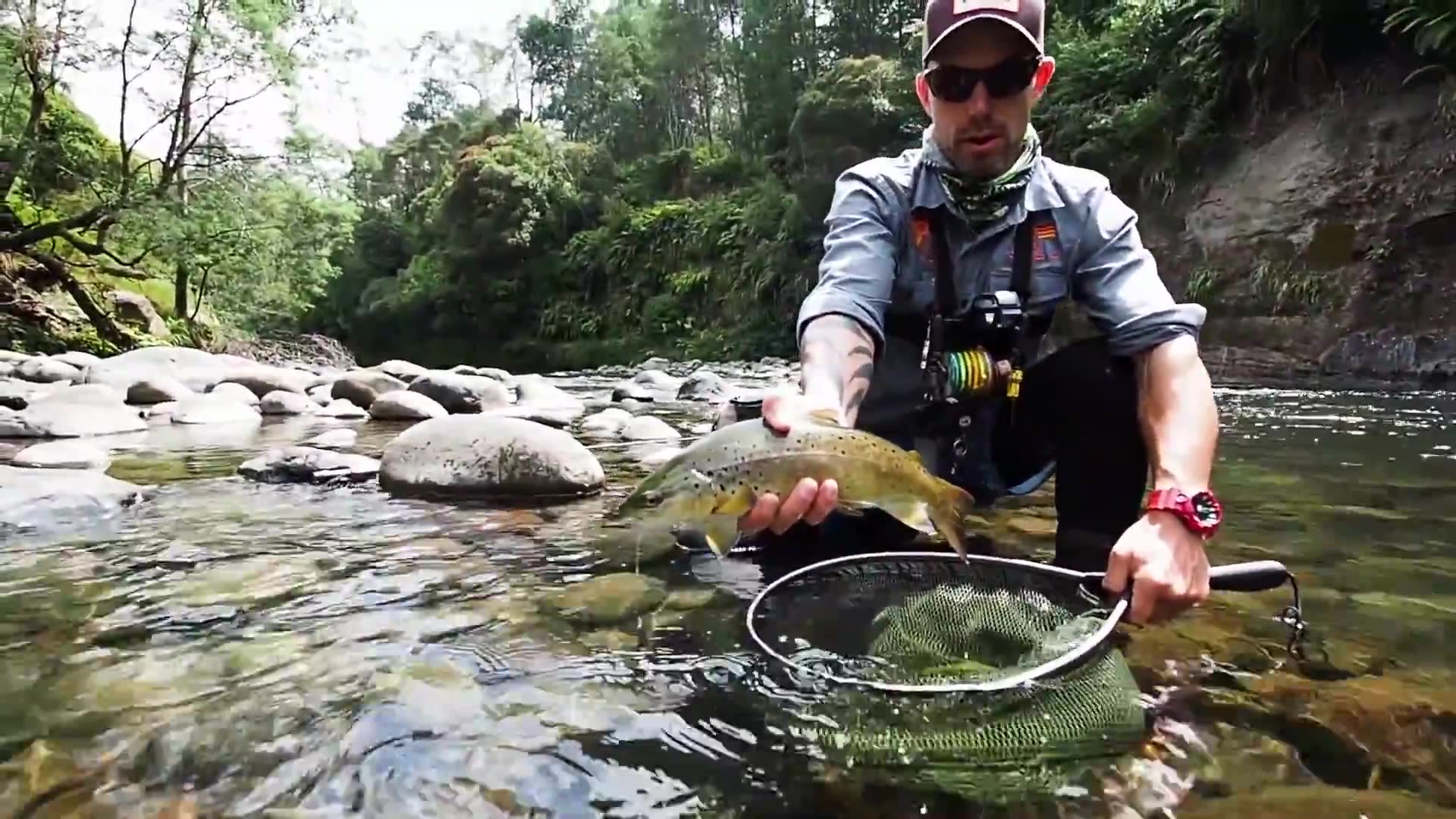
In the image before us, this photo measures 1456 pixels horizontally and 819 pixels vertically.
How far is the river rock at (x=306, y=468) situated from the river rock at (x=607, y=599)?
252 centimetres

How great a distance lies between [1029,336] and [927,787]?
1.48 metres

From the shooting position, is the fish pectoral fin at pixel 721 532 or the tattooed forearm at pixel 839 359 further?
the tattooed forearm at pixel 839 359

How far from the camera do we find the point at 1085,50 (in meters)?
18.2

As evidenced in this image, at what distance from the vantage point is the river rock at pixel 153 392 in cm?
994

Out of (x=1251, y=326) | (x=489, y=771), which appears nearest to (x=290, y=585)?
(x=489, y=771)

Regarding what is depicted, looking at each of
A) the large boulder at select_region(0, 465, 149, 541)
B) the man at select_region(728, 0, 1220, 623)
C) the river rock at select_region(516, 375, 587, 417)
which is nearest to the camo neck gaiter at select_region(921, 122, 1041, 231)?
the man at select_region(728, 0, 1220, 623)

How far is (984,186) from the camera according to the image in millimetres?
2568

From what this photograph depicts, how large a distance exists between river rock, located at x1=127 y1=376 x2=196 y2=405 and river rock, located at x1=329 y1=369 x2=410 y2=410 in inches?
54.9

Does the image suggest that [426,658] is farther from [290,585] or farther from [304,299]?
[304,299]

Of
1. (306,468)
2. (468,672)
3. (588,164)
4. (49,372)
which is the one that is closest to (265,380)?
(49,372)

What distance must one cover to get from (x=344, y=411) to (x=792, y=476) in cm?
850

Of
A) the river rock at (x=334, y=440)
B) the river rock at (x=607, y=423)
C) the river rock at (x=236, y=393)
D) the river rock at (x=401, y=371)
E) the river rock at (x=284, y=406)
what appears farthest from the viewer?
the river rock at (x=401, y=371)

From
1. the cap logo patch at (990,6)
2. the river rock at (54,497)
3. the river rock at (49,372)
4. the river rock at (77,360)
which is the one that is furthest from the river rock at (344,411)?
the cap logo patch at (990,6)

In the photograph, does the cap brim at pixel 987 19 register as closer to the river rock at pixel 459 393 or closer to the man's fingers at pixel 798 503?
the man's fingers at pixel 798 503
